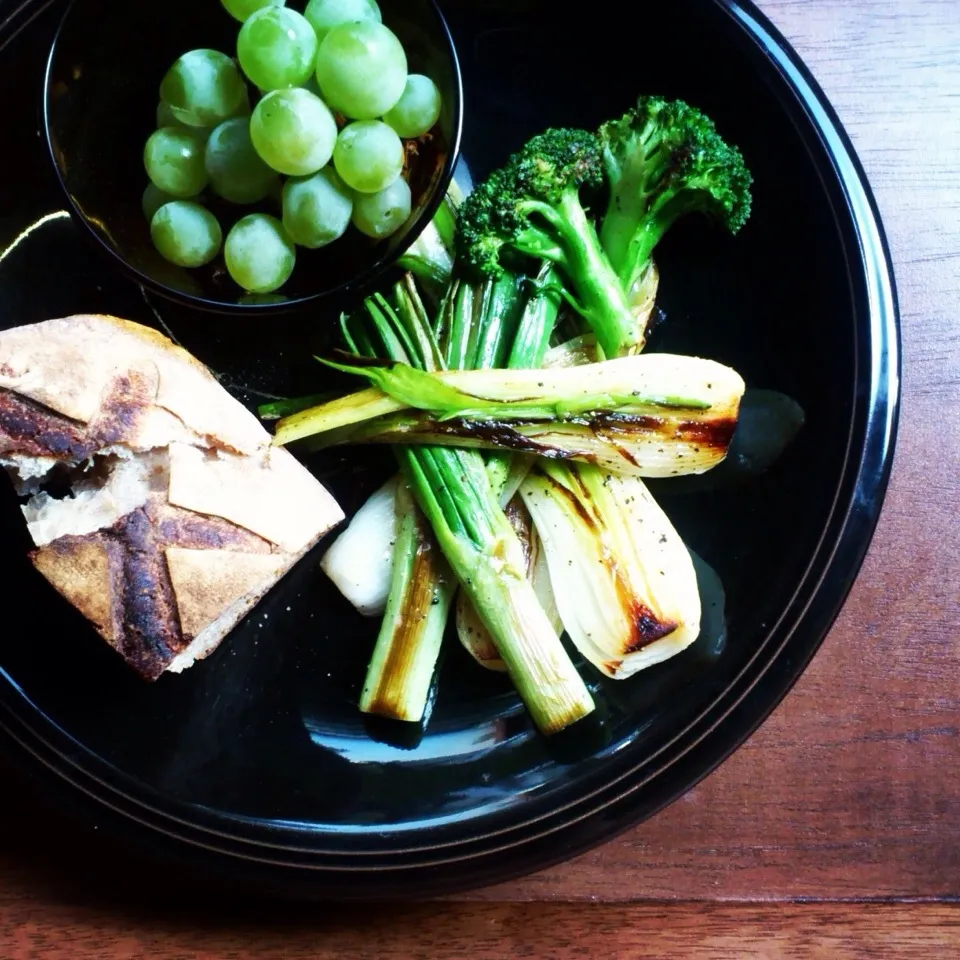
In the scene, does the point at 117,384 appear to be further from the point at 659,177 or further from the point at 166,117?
the point at 659,177

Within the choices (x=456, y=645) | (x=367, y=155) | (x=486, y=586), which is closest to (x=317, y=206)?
(x=367, y=155)

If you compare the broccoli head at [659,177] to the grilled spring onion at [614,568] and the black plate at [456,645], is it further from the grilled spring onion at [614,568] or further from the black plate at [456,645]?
the grilled spring onion at [614,568]

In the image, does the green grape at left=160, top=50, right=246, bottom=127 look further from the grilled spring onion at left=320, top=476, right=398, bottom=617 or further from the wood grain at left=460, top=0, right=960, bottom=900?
the wood grain at left=460, top=0, right=960, bottom=900

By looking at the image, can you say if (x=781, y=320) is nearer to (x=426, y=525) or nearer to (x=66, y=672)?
(x=426, y=525)

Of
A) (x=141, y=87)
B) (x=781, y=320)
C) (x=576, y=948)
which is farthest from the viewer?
(x=576, y=948)

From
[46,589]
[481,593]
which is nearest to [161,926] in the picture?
[46,589]

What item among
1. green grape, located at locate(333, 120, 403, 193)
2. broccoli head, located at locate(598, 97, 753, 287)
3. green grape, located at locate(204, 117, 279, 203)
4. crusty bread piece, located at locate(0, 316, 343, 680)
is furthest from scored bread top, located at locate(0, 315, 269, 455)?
broccoli head, located at locate(598, 97, 753, 287)
